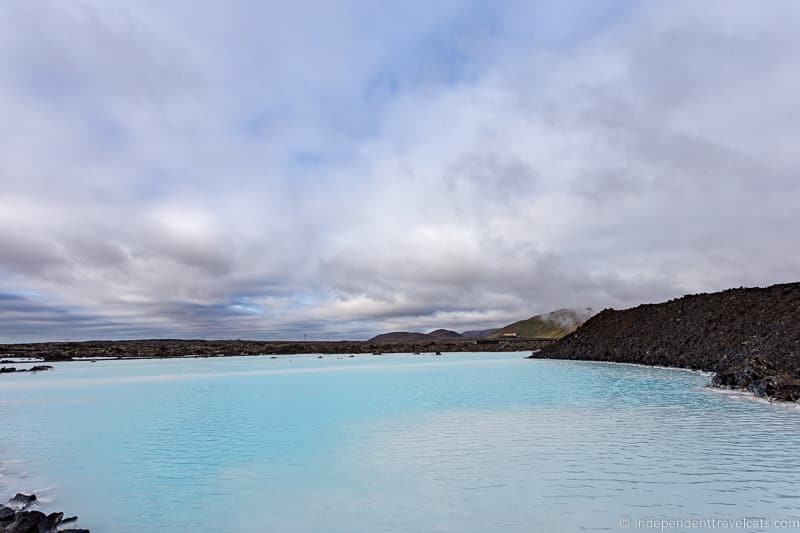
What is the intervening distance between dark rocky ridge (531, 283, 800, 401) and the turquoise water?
384 cm

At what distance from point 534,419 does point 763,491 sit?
8175mm

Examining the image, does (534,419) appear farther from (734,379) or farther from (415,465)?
(734,379)

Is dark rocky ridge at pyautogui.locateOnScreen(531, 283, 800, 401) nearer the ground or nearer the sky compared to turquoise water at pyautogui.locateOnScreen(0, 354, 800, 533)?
nearer the sky

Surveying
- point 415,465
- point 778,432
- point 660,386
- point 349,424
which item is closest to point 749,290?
point 660,386

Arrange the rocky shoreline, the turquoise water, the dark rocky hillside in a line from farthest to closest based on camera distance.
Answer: the dark rocky hillside < the turquoise water < the rocky shoreline

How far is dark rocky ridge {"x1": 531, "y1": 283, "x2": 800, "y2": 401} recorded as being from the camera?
2292 cm

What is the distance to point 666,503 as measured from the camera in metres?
8.01

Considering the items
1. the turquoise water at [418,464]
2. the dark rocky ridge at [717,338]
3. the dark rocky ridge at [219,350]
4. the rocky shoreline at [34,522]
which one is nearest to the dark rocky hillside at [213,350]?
the dark rocky ridge at [219,350]

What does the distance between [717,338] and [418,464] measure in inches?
1322

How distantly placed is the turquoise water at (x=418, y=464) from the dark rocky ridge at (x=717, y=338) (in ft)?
12.6

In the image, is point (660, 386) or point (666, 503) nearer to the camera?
point (666, 503)

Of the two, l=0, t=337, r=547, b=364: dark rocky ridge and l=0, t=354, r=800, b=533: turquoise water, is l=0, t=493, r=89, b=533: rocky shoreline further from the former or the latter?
l=0, t=337, r=547, b=364: dark rocky ridge

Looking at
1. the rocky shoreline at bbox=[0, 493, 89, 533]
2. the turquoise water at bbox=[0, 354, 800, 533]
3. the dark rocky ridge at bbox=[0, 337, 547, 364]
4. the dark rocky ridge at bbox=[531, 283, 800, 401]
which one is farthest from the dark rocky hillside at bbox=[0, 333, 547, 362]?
the rocky shoreline at bbox=[0, 493, 89, 533]

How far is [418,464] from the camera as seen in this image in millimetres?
11211
